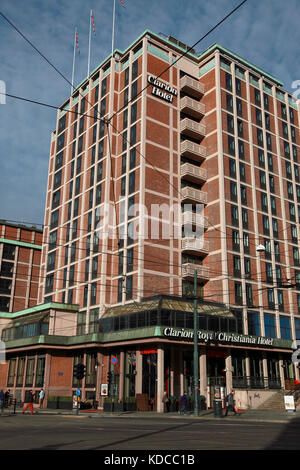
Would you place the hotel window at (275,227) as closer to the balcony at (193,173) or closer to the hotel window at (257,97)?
the balcony at (193,173)

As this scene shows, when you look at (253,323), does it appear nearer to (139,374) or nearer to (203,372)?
(203,372)

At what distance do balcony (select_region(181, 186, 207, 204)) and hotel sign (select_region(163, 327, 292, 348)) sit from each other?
16.0 metres

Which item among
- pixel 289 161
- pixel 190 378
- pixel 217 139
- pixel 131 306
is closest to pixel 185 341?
pixel 190 378

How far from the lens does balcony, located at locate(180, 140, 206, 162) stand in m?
52.2

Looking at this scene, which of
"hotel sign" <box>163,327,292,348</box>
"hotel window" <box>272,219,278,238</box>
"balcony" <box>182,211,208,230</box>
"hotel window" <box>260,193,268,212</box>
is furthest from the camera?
"hotel window" <box>260,193,268,212</box>

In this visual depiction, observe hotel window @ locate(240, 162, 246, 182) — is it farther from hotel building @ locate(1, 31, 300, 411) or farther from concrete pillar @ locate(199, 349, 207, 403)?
concrete pillar @ locate(199, 349, 207, 403)

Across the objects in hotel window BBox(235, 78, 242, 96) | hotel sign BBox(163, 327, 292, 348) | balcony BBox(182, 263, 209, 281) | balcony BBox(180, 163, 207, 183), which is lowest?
hotel sign BBox(163, 327, 292, 348)

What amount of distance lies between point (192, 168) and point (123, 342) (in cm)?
2192

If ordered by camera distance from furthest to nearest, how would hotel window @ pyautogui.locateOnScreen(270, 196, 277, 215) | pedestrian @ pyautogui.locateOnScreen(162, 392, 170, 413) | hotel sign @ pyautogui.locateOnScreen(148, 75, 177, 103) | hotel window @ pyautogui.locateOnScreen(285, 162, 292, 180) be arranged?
hotel window @ pyautogui.locateOnScreen(285, 162, 292, 180)
hotel window @ pyautogui.locateOnScreen(270, 196, 277, 215)
hotel sign @ pyautogui.locateOnScreen(148, 75, 177, 103)
pedestrian @ pyautogui.locateOnScreen(162, 392, 170, 413)

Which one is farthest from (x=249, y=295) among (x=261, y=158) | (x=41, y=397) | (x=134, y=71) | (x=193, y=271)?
(x=134, y=71)

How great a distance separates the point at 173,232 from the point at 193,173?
7.79 meters

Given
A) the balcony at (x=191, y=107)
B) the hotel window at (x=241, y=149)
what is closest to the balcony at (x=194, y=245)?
the hotel window at (x=241, y=149)

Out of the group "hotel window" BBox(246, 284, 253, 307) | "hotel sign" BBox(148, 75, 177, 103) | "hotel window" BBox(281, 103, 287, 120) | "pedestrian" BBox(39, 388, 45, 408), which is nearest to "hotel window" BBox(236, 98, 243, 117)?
"hotel sign" BBox(148, 75, 177, 103)
